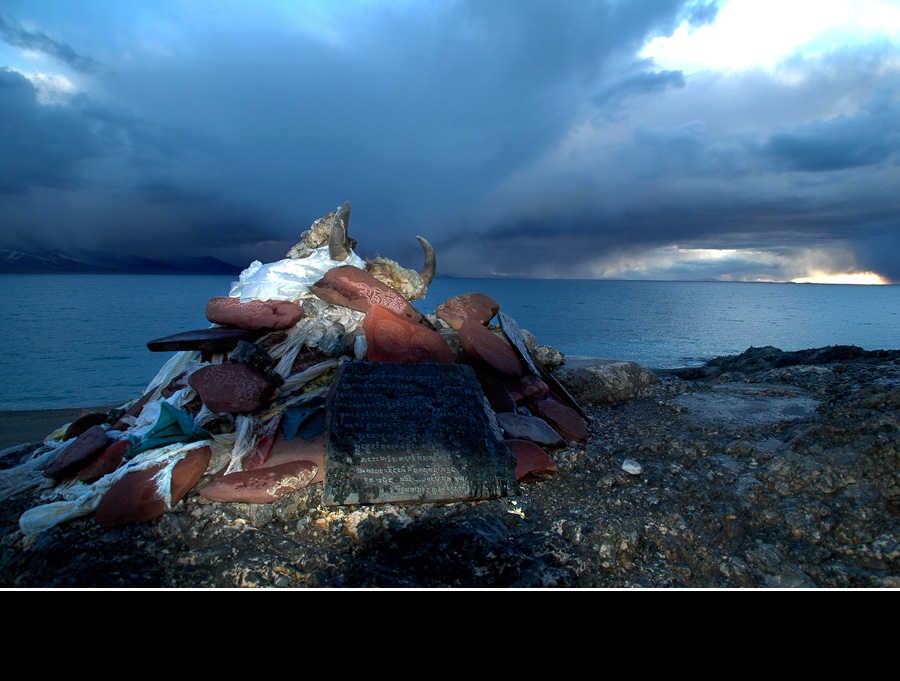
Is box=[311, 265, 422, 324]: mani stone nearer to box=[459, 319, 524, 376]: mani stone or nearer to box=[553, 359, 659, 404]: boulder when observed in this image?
box=[459, 319, 524, 376]: mani stone

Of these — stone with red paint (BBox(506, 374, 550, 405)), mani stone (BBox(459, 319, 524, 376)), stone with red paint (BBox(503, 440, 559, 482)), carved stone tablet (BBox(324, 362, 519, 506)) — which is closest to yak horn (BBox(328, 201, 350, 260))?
mani stone (BBox(459, 319, 524, 376))

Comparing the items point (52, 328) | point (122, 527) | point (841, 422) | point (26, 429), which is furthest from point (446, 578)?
point (52, 328)

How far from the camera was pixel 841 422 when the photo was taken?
3752 millimetres

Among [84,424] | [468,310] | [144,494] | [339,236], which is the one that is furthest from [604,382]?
[84,424]

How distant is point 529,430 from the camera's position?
159 inches

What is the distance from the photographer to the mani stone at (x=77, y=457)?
11.9 ft

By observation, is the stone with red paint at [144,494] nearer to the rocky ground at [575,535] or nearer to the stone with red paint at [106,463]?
the rocky ground at [575,535]

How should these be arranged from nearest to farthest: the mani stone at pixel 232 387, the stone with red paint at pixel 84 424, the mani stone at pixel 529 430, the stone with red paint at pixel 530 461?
the stone with red paint at pixel 530 461 → the mani stone at pixel 232 387 → the mani stone at pixel 529 430 → the stone with red paint at pixel 84 424

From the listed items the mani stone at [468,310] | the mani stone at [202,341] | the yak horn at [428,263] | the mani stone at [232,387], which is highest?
the yak horn at [428,263]

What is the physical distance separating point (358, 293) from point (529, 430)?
222 cm

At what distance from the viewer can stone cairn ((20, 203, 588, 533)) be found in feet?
10.3

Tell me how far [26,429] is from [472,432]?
36.1ft

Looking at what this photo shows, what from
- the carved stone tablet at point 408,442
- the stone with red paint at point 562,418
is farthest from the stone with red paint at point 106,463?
the stone with red paint at point 562,418

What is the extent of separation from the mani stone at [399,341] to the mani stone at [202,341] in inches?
50.4
